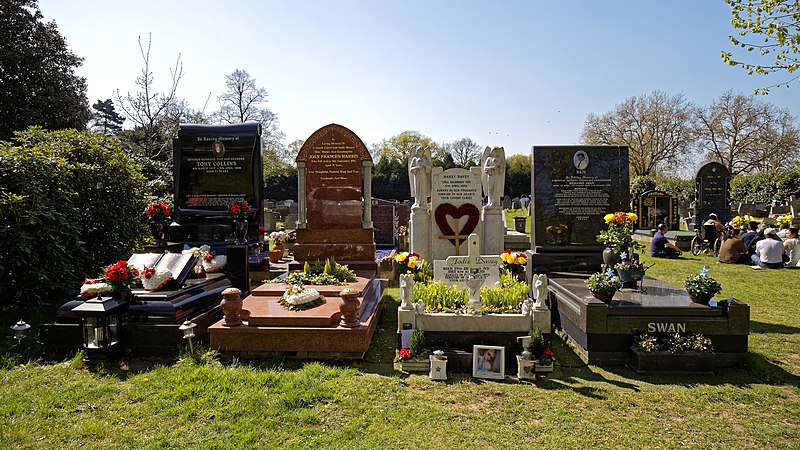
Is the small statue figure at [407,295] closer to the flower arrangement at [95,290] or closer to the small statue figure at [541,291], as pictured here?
the small statue figure at [541,291]

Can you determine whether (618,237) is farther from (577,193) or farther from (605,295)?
(577,193)

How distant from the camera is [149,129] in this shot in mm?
21875

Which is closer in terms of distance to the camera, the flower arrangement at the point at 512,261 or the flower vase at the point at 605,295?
the flower vase at the point at 605,295

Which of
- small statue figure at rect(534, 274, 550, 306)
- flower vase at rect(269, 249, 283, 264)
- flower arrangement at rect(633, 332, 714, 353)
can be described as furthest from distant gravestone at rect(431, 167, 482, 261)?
flower arrangement at rect(633, 332, 714, 353)

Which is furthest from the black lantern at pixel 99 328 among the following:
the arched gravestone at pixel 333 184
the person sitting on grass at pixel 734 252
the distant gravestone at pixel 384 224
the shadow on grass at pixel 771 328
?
the person sitting on grass at pixel 734 252

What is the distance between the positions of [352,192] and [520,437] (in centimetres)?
701

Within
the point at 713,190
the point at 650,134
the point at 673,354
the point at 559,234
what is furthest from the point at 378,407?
the point at 650,134

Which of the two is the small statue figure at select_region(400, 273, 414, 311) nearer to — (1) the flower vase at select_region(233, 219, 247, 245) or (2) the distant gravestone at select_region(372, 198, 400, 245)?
(1) the flower vase at select_region(233, 219, 247, 245)

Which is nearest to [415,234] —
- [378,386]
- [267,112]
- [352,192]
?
[352,192]

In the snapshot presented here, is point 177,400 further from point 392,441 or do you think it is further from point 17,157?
point 17,157

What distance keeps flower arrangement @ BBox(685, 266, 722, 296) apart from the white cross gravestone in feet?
7.86

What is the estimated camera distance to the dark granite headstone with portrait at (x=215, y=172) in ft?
33.8

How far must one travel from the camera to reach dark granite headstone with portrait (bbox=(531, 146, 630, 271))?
337 inches

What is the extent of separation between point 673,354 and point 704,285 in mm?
1089
